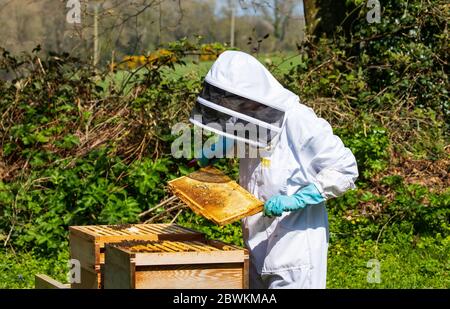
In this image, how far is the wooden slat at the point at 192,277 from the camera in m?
3.30

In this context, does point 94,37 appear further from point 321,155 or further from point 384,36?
point 321,155

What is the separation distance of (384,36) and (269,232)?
15.3 feet

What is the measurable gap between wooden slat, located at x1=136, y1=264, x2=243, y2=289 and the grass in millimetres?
2173

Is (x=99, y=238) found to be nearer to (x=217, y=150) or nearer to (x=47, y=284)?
(x=47, y=284)

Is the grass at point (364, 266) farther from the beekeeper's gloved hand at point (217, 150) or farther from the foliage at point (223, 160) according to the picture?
the beekeeper's gloved hand at point (217, 150)

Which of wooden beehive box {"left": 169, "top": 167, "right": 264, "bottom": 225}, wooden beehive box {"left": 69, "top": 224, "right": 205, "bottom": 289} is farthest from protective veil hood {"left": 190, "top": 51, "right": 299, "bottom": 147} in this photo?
wooden beehive box {"left": 69, "top": 224, "right": 205, "bottom": 289}

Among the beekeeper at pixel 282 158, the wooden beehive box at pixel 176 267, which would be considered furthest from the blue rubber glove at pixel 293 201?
the wooden beehive box at pixel 176 267

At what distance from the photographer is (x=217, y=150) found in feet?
13.0

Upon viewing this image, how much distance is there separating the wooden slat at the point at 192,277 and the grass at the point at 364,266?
2.17 meters

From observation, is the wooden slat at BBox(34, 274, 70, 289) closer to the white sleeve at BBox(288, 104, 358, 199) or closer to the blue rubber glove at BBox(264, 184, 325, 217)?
the blue rubber glove at BBox(264, 184, 325, 217)

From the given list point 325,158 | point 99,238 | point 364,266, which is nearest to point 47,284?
point 99,238

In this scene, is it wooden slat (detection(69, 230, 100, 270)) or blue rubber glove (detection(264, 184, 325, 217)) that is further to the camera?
wooden slat (detection(69, 230, 100, 270))

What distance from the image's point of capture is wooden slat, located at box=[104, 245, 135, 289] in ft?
10.7

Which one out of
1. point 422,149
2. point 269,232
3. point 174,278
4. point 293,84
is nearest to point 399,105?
point 422,149
